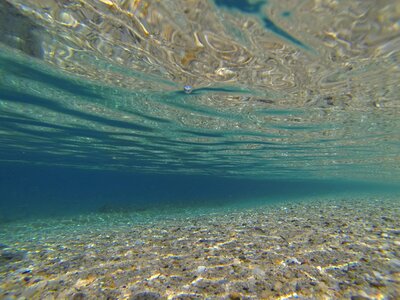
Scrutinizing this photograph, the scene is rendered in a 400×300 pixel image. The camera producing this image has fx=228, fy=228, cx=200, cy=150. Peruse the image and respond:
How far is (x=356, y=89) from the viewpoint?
1055 centimetres

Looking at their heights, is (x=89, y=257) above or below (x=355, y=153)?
below

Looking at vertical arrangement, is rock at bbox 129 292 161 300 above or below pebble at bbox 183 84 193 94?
below

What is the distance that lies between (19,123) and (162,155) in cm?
1484

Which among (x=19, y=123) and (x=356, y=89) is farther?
(x=19, y=123)

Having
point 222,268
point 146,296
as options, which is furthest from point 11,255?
point 222,268

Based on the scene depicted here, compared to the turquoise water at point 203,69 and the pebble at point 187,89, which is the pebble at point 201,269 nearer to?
the turquoise water at point 203,69

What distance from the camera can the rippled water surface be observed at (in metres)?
6.41

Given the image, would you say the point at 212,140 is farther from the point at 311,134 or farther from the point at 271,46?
the point at 271,46

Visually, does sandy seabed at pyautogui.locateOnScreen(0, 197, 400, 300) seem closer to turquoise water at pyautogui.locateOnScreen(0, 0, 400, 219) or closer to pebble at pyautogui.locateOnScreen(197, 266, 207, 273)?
pebble at pyautogui.locateOnScreen(197, 266, 207, 273)

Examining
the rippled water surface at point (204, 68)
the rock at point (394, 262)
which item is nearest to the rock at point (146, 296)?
the rock at point (394, 262)

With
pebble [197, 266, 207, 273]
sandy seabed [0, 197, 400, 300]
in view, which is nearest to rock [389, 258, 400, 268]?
sandy seabed [0, 197, 400, 300]

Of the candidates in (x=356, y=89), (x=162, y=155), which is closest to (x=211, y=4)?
(x=356, y=89)

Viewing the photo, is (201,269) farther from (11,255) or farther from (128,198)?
(128,198)

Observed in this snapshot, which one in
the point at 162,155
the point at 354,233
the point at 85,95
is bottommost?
the point at 354,233
